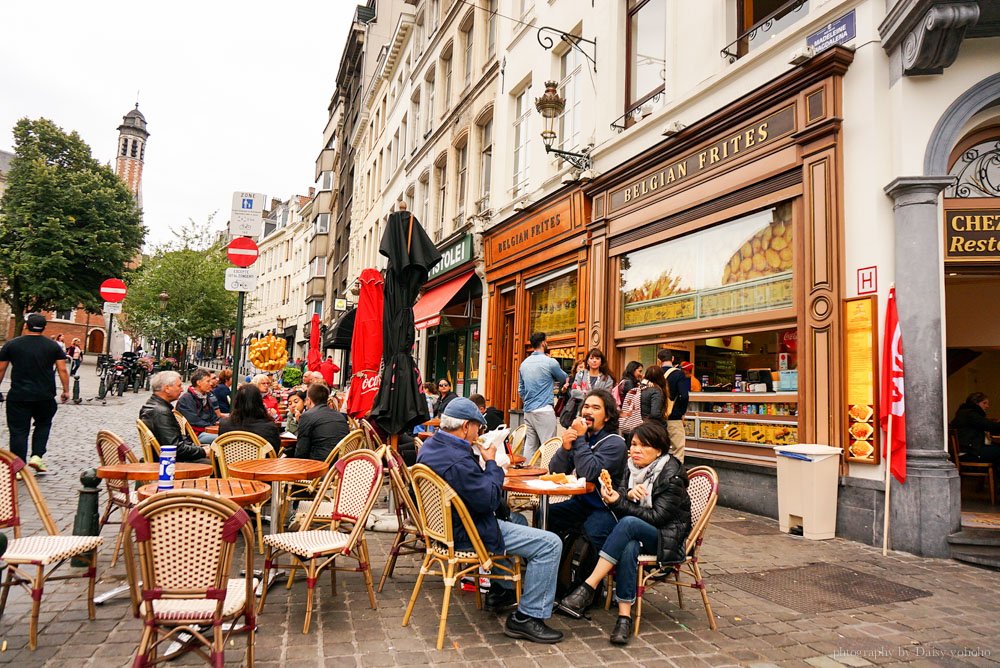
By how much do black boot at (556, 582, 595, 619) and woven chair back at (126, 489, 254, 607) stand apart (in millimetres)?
2144

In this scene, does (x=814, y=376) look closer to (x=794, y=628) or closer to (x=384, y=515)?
(x=794, y=628)

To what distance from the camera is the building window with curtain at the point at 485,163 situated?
633 inches

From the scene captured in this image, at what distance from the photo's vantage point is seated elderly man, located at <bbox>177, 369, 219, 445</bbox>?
23.9 feet

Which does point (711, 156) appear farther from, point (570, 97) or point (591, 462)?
point (591, 462)

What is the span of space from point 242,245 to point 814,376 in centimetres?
643

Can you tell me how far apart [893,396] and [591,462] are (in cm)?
328

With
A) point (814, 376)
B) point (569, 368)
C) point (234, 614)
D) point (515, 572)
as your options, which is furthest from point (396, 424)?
point (569, 368)

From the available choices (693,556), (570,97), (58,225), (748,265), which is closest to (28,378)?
(693,556)

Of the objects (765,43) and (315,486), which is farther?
(765,43)

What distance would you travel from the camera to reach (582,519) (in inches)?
175

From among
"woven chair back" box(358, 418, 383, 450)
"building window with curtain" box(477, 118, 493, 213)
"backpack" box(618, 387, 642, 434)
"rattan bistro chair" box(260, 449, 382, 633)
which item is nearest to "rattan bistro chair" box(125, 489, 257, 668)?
"rattan bistro chair" box(260, 449, 382, 633)

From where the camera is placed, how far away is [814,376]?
21.1ft

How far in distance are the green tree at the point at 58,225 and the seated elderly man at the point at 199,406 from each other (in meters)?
35.0

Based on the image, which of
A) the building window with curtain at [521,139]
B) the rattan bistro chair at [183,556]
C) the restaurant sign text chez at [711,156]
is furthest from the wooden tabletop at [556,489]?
the building window with curtain at [521,139]
